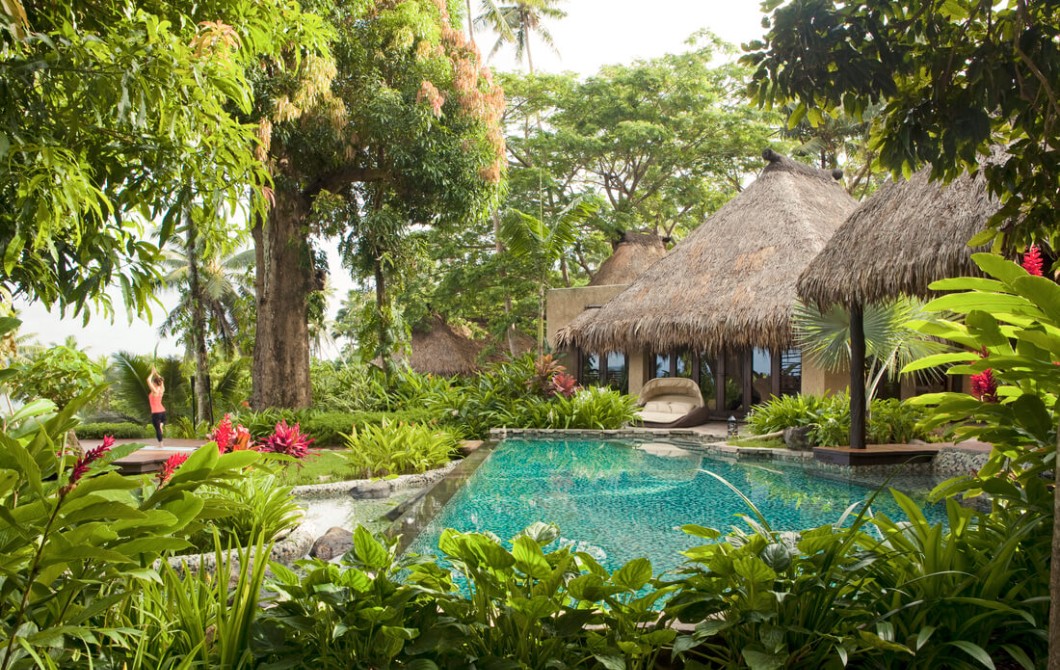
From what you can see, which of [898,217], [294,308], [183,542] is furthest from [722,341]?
[183,542]

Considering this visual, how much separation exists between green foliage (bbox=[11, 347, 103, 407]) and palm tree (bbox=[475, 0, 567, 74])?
2118cm

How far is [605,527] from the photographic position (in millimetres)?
5164

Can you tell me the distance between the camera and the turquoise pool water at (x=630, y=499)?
191 inches

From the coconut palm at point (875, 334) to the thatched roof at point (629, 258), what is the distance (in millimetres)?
7550

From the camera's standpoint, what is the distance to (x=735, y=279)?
43.6ft

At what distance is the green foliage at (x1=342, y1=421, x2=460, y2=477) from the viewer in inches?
290

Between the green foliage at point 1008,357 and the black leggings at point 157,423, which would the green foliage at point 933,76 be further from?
the black leggings at point 157,423

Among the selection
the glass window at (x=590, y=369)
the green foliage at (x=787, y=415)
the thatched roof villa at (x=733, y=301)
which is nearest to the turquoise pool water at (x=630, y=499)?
the green foliage at (x=787, y=415)

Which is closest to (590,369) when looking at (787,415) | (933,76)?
(787,415)

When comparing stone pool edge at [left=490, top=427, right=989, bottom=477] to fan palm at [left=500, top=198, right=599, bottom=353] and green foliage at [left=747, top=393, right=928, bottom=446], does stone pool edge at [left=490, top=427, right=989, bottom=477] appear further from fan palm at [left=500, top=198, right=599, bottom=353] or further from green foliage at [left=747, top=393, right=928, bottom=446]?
fan palm at [left=500, top=198, right=599, bottom=353]

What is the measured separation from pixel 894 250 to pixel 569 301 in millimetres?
10452

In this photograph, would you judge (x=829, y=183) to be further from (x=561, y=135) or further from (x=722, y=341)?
(x=561, y=135)

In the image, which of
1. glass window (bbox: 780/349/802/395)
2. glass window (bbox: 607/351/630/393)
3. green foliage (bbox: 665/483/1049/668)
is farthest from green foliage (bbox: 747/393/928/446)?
green foliage (bbox: 665/483/1049/668)

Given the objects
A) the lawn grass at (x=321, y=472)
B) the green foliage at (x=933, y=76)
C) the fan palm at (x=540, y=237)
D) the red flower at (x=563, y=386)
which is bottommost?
the lawn grass at (x=321, y=472)
